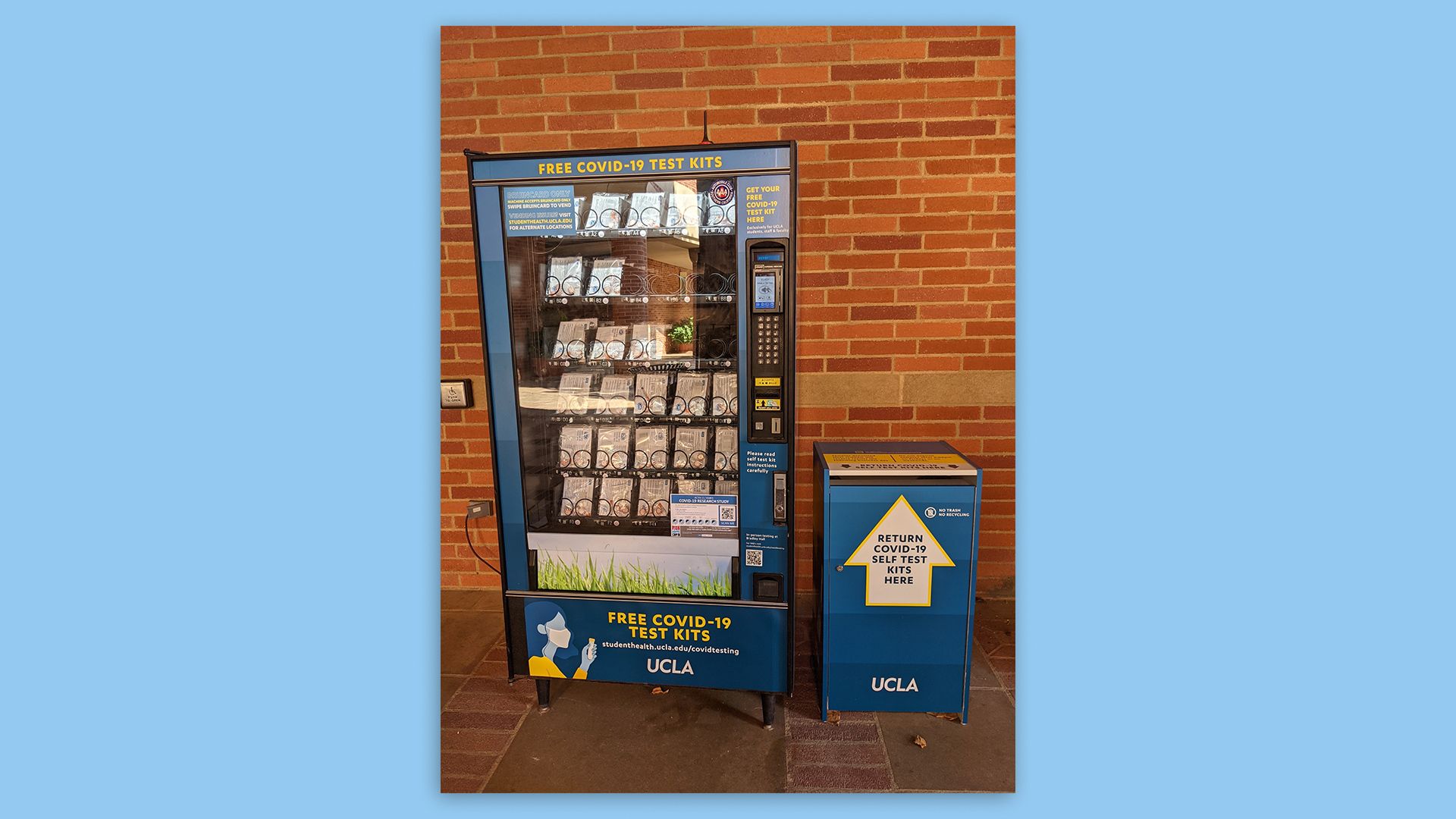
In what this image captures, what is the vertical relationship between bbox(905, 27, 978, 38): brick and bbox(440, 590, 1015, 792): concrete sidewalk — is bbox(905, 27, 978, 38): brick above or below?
above

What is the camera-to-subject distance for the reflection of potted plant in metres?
2.34

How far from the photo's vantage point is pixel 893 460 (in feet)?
7.23

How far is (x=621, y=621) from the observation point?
87.8 inches

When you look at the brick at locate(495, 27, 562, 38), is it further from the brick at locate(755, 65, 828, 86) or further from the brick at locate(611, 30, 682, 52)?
the brick at locate(755, 65, 828, 86)

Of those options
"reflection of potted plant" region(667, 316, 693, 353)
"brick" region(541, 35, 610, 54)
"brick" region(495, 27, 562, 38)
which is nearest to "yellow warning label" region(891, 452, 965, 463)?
"reflection of potted plant" region(667, 316, 693, 353)

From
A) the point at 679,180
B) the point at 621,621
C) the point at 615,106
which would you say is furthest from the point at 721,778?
the point at 615,106

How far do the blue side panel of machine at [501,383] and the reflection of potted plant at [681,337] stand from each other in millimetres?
592

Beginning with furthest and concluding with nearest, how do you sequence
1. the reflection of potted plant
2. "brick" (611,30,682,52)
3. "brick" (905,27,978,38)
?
"brick" (611,30,682,52) < "brick" (905,27,978,38) < the reflection of potted plant

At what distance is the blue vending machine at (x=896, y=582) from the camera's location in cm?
206

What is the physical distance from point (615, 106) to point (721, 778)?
2757 mm

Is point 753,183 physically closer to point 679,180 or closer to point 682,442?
point 679,180

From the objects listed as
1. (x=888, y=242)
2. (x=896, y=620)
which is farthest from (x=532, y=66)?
(x=896, y=620)

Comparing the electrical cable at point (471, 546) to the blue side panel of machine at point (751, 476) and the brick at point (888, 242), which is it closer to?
the blue side panel of machine at point (751, 476)

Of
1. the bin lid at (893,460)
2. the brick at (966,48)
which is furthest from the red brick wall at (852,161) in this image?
the bin lid at (893,460)
